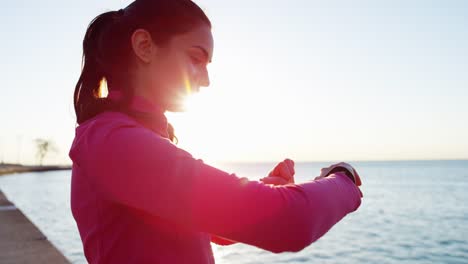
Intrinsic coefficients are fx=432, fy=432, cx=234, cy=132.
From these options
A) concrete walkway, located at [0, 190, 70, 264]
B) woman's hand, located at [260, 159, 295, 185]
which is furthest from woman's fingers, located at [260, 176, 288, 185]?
concrete walkway, located at [0, 190, 70, 264]

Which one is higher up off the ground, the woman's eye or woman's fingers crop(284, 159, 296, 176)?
the woman's eye

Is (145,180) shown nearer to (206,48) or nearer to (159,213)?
(159,213)

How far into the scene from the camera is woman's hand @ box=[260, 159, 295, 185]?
1335 millimetres

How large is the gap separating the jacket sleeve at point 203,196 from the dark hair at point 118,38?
267 mm

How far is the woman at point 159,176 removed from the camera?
2.97 feet

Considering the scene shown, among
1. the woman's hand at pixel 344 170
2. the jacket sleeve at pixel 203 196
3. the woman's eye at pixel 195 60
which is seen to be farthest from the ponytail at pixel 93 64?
the woman's hand at pixel 344 170

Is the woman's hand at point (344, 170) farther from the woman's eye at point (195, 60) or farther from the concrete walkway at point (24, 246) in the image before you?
the concrete walkway at point (24, 246)

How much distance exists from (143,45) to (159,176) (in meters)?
0.47

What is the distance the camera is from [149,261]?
3.53 feet

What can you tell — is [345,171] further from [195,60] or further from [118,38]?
[118,38]

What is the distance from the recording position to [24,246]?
8.14 m

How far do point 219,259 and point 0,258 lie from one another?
947cm

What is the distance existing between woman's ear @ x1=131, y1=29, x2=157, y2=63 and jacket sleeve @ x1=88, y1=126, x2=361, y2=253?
13.2 inches

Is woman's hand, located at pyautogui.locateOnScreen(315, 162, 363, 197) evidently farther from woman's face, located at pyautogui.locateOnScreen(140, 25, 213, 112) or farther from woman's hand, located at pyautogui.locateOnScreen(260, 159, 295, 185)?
woman's face, located at pyautogui.locateOnScreen(140, 25, 213, 112)
